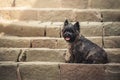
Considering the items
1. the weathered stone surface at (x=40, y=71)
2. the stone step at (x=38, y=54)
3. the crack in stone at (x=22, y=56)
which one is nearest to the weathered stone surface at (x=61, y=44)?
the stone step at (x=38, y=54)

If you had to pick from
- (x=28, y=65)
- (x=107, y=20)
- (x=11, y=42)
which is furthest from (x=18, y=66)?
(x=107, y=20)

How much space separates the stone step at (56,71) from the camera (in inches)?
304

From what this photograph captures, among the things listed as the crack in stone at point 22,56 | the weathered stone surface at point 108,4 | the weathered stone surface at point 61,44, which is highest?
the weathered stone surface at point 108,4

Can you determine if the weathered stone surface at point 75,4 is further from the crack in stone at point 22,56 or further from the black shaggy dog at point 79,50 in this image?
the black shaggy dog at point 79,50

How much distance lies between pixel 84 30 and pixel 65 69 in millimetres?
2270

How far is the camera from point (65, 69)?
7.81m

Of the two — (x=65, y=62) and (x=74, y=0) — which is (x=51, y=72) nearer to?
(x=65, y=62)

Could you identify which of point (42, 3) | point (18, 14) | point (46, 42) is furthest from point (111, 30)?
point (18, 14)

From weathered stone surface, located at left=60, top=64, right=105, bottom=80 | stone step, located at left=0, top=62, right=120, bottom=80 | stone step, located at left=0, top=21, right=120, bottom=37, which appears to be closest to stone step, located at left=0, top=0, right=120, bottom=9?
stone step, located at left=0, top=21, right=120, bottom=37

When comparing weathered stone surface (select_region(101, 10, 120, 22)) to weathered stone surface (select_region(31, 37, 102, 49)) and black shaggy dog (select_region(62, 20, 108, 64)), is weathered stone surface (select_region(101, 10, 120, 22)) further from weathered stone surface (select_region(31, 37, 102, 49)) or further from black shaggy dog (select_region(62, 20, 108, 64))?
black shaggy dog (select_region(62, 20, 108, 64))

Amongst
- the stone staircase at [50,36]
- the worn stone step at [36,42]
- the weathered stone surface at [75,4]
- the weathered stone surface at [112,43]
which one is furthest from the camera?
the weathered stone surface at [75,4]

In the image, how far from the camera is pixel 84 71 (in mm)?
7715

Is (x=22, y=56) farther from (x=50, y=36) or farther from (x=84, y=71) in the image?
(x=84, y=71)

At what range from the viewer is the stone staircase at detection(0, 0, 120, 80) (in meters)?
7.84
